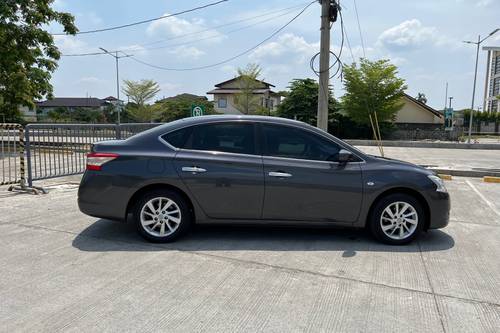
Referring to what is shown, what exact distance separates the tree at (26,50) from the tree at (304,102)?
2153 centimetres

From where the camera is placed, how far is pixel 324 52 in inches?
443

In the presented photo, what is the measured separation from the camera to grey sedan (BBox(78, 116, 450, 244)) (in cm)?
504

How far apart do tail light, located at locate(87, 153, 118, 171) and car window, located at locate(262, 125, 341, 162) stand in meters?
1.90

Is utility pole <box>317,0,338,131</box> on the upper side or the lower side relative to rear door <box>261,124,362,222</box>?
upper

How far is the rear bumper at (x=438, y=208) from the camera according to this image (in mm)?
5203

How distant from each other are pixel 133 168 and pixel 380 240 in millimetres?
3173

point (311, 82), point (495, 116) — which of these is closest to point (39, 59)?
point (311, 82)

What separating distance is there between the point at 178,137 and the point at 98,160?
3.32 feet

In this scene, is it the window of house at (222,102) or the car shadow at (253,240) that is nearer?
the car shadow at (253,240)

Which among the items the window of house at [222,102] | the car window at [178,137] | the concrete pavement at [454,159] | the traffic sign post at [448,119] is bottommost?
the concrete pavement at [454,159]

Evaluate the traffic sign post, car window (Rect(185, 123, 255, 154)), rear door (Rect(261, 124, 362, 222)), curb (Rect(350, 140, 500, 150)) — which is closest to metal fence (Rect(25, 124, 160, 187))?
car window (Rect(185, 123, 255, 154))

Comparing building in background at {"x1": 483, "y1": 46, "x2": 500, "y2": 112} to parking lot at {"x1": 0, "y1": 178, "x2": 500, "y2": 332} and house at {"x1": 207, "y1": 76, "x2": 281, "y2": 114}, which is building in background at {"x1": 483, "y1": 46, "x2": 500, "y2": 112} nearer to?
house at {"x1": 207, "y1": 76, "x2": 281, "y2": 114}

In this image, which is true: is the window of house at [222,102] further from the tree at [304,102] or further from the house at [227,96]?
the tree at [304,102]

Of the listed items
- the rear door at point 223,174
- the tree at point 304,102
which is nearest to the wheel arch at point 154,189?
the rear door at point 223,174
